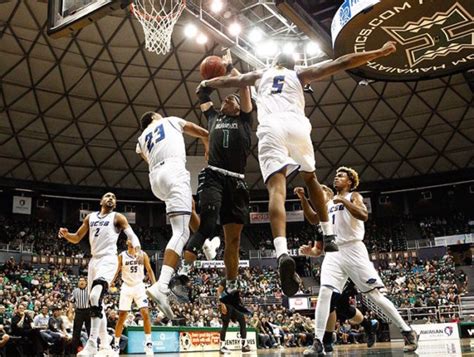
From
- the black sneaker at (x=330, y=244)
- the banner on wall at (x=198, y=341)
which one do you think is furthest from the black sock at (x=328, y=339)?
the banner on wall at (x=198, y=341)

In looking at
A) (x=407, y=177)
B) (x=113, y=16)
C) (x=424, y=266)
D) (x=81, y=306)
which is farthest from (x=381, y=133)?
(x=81, y=306)

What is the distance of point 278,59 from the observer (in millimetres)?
5246

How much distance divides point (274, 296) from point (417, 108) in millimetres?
13328

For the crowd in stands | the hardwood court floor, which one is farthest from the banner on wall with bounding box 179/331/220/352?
the crowd in stands

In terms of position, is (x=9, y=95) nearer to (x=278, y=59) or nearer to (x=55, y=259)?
(x=55, y=259)

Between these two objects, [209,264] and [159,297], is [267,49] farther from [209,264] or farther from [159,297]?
[159,297]

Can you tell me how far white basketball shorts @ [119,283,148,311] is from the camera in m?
9.28

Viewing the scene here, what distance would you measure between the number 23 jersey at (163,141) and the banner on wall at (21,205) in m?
29.3

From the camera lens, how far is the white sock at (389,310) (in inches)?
223

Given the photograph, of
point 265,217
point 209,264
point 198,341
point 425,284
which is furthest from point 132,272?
point 265,217

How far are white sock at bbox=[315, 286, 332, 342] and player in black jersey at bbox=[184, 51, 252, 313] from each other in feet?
2.58

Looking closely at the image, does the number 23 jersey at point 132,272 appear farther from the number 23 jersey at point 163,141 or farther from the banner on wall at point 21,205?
the banner on wall at point 21,205

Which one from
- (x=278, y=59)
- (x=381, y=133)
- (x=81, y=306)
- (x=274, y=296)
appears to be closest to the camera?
(x=278, y=59)

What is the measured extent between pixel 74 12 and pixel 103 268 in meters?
5.42
